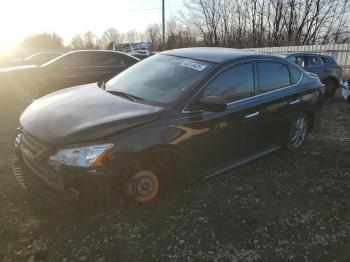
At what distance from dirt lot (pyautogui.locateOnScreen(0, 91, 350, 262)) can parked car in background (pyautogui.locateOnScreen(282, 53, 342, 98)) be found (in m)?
7.58

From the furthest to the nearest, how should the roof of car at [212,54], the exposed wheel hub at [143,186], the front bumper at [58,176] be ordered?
the roof of car at [212,54]
the exposed wheel hub at [143,186]
the front bumper at [58,176]

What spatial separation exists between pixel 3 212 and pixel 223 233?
222 cm

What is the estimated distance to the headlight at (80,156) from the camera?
3.19 m

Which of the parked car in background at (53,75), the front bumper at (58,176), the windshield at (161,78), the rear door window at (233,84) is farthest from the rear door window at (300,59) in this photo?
Result: the front bumper at (58,176)

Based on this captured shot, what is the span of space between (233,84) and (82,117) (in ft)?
6.15

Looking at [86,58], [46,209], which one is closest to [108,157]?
[46,209]

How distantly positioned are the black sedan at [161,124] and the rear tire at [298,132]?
27 cm

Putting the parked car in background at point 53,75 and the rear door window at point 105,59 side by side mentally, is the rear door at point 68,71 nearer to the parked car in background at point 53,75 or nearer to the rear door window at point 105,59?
the parked car in background at point 53,75

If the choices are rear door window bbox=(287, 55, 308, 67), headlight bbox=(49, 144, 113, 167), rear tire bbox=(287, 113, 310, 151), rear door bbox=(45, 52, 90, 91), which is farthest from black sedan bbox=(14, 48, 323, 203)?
rear door window bbox=(287, 55, 308, 67)

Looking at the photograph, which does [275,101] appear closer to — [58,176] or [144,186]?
[144,186]

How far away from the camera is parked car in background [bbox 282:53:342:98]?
38.1ft

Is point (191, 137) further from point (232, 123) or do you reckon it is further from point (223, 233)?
point (223, 233)

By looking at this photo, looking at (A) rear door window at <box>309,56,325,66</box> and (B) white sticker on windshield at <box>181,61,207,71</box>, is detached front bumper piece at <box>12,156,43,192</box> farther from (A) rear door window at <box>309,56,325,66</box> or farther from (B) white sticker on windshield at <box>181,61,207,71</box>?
(A) rear door window at <box>309,56,325,66</box>

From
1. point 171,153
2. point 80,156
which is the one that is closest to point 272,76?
point 171,153
